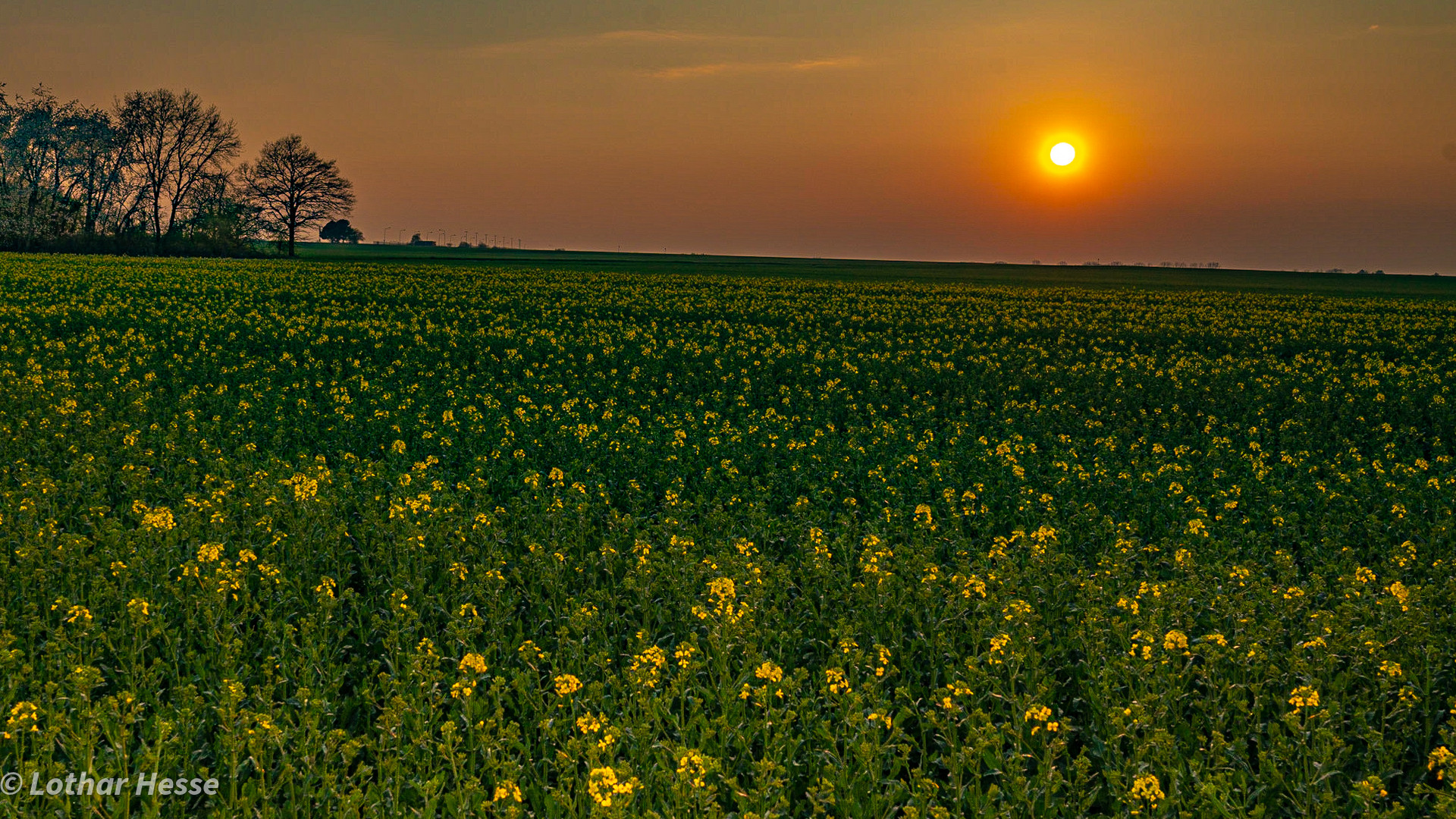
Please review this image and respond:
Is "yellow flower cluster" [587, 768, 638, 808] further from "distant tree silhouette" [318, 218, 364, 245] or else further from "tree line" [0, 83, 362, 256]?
"distant tree silhouette" [318, 218, 364, 245]

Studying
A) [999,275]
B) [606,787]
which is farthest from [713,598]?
[999,275]

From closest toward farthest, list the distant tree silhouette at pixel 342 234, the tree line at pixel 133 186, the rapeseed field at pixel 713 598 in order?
1. the rapeseed field at pixel 713 598
2. the tree line at pixel 133 186
3. the distant tree silhouette at pixel 342 234

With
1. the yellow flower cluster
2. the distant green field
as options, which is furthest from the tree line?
the yellow flower cluster

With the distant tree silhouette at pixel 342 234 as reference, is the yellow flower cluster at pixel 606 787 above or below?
below

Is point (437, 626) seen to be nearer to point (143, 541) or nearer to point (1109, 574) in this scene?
point (143, 541)

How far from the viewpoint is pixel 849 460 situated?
11.3 m

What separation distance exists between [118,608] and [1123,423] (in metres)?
14.2

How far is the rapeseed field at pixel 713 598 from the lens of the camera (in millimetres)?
4398

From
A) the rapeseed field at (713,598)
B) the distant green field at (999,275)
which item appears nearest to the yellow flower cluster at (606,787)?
the rapeseed field at (713,598)

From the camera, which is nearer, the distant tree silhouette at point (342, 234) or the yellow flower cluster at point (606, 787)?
the yellow flower cluster at point (606, 787)

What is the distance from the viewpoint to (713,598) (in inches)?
239

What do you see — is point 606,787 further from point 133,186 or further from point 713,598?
point 133,186

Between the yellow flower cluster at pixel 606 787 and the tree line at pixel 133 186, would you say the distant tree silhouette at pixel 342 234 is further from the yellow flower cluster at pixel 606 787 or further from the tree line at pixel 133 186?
the yellow flower cluster at pixel 606 787

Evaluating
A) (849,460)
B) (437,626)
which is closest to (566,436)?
(849,460)
